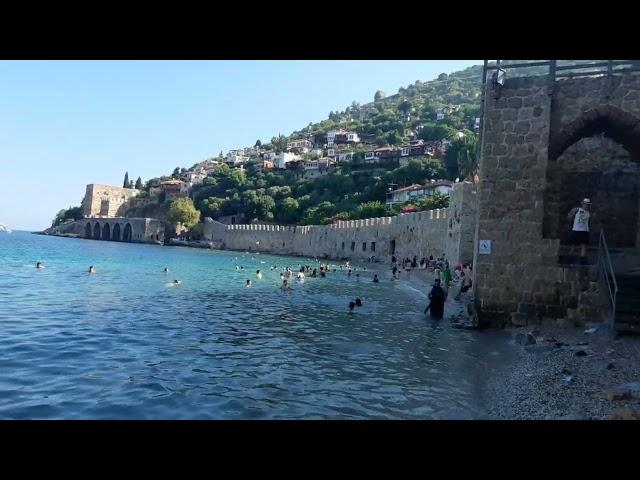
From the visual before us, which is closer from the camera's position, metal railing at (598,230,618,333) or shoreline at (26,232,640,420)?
shoreline at (26,232,640,420)

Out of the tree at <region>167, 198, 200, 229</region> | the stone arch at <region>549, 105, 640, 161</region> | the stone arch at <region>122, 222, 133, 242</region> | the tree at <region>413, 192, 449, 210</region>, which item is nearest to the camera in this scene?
the stone arch at <region>549, 105, 640, 161</region>

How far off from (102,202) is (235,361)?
10609 cm

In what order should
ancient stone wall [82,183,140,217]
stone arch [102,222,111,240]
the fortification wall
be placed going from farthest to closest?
A: 1. ancient stone wall [82,183,140,217]
2. stone arch [102,222,111,240]
3. the fortification wall

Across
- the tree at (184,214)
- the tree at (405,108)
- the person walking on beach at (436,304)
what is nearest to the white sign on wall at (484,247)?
the person walking on beach at (436,304)

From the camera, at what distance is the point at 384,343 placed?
34.4 ft

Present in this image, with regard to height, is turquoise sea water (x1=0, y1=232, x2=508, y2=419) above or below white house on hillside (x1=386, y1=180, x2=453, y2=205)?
below

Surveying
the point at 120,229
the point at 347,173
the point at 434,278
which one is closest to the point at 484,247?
the point at 434,278

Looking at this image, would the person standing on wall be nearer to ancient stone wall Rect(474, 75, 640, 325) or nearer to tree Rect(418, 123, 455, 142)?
ancient stone wall Rect(474, 75, 640, 325)

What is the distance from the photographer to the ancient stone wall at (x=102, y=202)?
10281 cm

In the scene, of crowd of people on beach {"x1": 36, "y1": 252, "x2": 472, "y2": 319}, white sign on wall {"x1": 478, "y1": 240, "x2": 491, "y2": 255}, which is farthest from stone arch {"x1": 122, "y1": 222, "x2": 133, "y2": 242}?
white sign on wall {"x1": 478, "y1": 240, "x2": 491, "y2": 255}

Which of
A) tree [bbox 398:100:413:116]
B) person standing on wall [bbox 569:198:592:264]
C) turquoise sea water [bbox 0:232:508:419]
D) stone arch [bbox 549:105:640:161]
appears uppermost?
tree [bbox 398:100:413:116]

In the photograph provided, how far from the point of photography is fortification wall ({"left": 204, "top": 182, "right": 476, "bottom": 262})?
2469 cm

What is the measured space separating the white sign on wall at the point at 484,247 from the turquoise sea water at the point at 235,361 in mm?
1769

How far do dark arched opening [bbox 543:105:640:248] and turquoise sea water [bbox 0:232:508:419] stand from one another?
3.73 m
